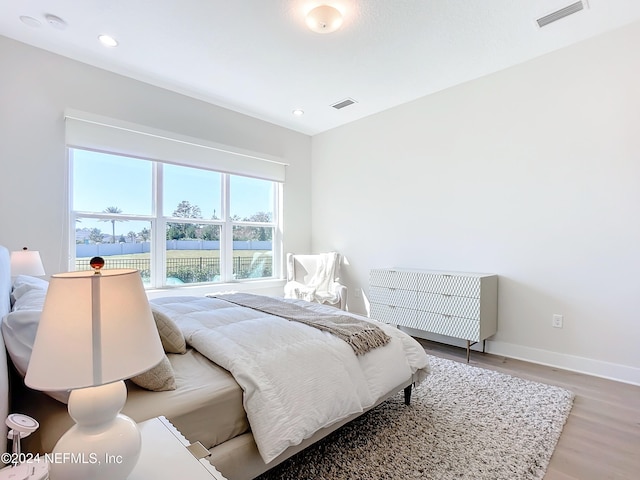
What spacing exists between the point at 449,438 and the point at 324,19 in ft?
9.38

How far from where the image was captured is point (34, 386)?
2.15 ft

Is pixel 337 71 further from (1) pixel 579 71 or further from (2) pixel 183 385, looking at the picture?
(2) pixel 183 385

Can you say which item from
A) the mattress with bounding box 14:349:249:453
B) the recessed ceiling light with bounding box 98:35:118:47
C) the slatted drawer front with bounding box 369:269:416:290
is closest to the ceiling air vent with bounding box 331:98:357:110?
→ the slatted drawer front with bounding box 369:269:416:290

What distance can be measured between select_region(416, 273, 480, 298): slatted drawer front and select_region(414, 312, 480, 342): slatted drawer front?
0.81 feet

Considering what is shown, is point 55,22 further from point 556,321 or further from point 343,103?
point 556,321

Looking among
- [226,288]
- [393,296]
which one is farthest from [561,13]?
[226,288]

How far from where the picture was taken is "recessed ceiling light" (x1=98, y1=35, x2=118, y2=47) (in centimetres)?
274

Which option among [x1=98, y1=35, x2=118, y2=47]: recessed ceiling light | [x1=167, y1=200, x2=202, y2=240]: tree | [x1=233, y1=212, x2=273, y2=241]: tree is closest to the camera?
[x1=98, y1=35, x2=118, y2=47]: recessed ceiling light

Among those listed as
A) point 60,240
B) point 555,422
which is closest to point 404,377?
point 555,422

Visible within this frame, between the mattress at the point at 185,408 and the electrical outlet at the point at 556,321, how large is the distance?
289cm

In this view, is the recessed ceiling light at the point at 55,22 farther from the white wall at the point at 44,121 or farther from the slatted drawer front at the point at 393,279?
the slatted drawer front at the point at 393,279

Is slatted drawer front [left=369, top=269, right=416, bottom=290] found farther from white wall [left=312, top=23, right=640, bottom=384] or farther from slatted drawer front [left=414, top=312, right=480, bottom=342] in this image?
white wall [left=312, top=23, right=640, bottom=384]

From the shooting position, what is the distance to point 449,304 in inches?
126

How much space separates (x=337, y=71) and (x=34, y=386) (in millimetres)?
3319
